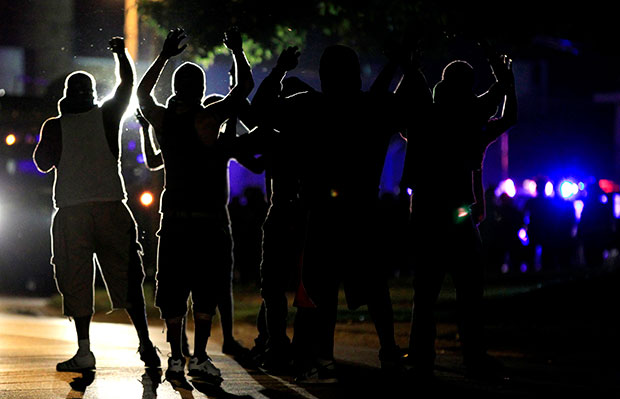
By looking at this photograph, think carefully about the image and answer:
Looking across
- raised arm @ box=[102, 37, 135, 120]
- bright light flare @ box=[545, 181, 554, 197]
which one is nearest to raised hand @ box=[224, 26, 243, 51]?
raised arm @ box=[102, 37, 135, 120]

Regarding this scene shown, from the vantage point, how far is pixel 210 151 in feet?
25.7

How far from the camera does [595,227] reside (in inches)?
1027

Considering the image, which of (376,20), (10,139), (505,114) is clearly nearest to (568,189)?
(376,20)

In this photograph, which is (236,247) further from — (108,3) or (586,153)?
(586,153)

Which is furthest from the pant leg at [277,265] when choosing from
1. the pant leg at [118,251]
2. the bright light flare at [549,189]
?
the bright light flare at [549,189]

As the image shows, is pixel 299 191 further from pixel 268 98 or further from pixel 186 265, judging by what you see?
pixel 186 265

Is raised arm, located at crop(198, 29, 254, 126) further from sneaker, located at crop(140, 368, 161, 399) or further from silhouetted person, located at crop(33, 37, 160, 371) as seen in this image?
sneaker, located at crop(140, 368, 161, 399)

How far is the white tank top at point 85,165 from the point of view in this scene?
26.8 ft

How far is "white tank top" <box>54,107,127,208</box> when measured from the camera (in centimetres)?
816

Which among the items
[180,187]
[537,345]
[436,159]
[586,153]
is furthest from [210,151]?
[586,153]

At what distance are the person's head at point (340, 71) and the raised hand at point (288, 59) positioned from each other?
17.0 inches

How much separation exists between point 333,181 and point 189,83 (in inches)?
44.3

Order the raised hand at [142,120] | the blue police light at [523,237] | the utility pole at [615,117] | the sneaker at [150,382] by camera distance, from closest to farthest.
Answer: the sneaker at [150,382] < the raised hand at [142,120] < the blue police light at [523,237] < the utility pole at [615,117]

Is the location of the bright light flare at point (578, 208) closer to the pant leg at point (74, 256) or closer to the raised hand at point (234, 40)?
the raised hand at point (234, 40)
